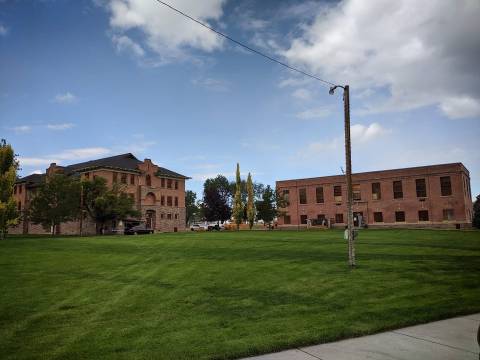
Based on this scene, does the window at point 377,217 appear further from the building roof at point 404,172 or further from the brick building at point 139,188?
the brick building at point 139,188

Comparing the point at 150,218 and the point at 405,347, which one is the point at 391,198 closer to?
the point at 150,218

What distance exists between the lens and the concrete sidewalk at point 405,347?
5164 mm

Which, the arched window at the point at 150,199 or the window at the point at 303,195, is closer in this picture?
the arched window at the point at 150,199

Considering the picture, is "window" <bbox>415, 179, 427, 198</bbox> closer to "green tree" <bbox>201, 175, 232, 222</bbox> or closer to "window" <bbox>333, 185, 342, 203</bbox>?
"window" <bbox>333, 185, 342, 203</bbox>

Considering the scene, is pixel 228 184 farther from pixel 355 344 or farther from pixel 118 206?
pixel 355 344

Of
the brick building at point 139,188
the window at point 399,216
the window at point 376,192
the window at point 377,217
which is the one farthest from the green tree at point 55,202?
the window at point 399,216

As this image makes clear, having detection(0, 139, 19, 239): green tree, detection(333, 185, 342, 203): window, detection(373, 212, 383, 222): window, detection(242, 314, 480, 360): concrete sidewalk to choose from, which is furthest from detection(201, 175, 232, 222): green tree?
detection(242, 314, 480, 360): concrete sidewalk

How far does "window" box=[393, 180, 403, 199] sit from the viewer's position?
53.6 metres

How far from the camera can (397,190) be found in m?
53.9

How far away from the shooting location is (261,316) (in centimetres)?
720

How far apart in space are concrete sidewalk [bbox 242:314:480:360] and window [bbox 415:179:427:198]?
164 ft

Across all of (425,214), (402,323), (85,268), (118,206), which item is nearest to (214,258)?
(85,268)

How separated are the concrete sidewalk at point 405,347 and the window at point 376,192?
169 ft

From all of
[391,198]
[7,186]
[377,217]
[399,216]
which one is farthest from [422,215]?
[7,186]
